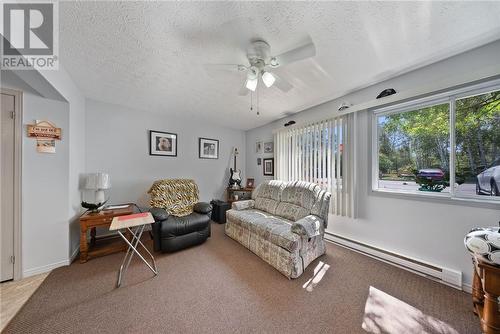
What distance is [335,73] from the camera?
84.0 inches

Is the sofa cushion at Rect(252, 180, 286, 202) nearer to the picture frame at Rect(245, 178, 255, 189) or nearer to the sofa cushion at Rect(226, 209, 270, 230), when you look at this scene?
the sofa cushion at Rect(226, 209, 270, 230)

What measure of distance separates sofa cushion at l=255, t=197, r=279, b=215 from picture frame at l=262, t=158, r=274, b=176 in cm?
104

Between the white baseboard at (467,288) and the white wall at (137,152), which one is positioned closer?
the white baseboard at (467,288)

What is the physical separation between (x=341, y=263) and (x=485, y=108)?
233cm

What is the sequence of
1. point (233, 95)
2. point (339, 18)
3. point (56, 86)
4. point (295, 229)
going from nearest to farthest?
1. point (339, 18)
2. point (56, 86)
3. point (295, 229)
4. point (233, 95)

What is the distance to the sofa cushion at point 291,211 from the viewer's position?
2568mm

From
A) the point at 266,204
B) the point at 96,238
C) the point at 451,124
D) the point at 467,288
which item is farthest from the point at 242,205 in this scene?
the point at 451,124

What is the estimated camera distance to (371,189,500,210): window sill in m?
1.64

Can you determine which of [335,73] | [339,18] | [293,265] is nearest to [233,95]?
[335,73]

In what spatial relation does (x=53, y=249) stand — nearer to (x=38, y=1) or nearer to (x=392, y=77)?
(x=38, y=1)

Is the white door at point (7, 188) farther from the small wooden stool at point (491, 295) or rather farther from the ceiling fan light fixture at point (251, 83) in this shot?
the small wooden stool at point (491, 295)

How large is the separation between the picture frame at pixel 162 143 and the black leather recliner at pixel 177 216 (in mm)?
820

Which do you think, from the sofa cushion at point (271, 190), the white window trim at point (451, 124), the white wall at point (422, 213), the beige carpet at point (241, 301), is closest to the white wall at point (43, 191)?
the beige carpet at point (241, 301)

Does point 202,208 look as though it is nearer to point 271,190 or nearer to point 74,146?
point 271,190
